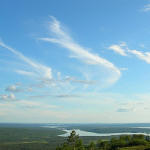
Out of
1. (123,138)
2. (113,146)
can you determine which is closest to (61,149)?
(113,146)

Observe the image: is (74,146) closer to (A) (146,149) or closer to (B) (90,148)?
(B) (90,148)

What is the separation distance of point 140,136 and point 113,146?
→ 24.6 meters

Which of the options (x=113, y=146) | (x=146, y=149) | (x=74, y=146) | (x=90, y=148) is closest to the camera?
(x=146, y=149)

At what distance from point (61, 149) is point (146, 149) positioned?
38.4 metres

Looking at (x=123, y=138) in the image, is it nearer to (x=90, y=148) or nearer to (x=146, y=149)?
(x=90, y=148)

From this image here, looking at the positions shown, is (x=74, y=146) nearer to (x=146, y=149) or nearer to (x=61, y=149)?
(x=61, y=149)

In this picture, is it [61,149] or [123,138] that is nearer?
[61,149]

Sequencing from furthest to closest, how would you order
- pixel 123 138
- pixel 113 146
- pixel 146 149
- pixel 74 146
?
pixel 123 138, pixel 113 146, pixel 74 146, pixel 146 149

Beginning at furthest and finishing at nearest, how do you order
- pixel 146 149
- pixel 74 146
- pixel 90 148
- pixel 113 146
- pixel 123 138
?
→ pixel 123 138, pixel 113 146, pixel 90 148, pixel 74 146, pixel 146 149

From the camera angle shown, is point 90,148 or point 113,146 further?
point 113,146

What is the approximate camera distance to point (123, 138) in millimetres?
137625

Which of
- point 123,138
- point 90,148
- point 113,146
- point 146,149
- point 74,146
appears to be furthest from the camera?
point 123,138

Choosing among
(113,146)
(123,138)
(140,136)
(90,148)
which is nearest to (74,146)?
(90,148)

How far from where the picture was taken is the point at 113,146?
127 m
